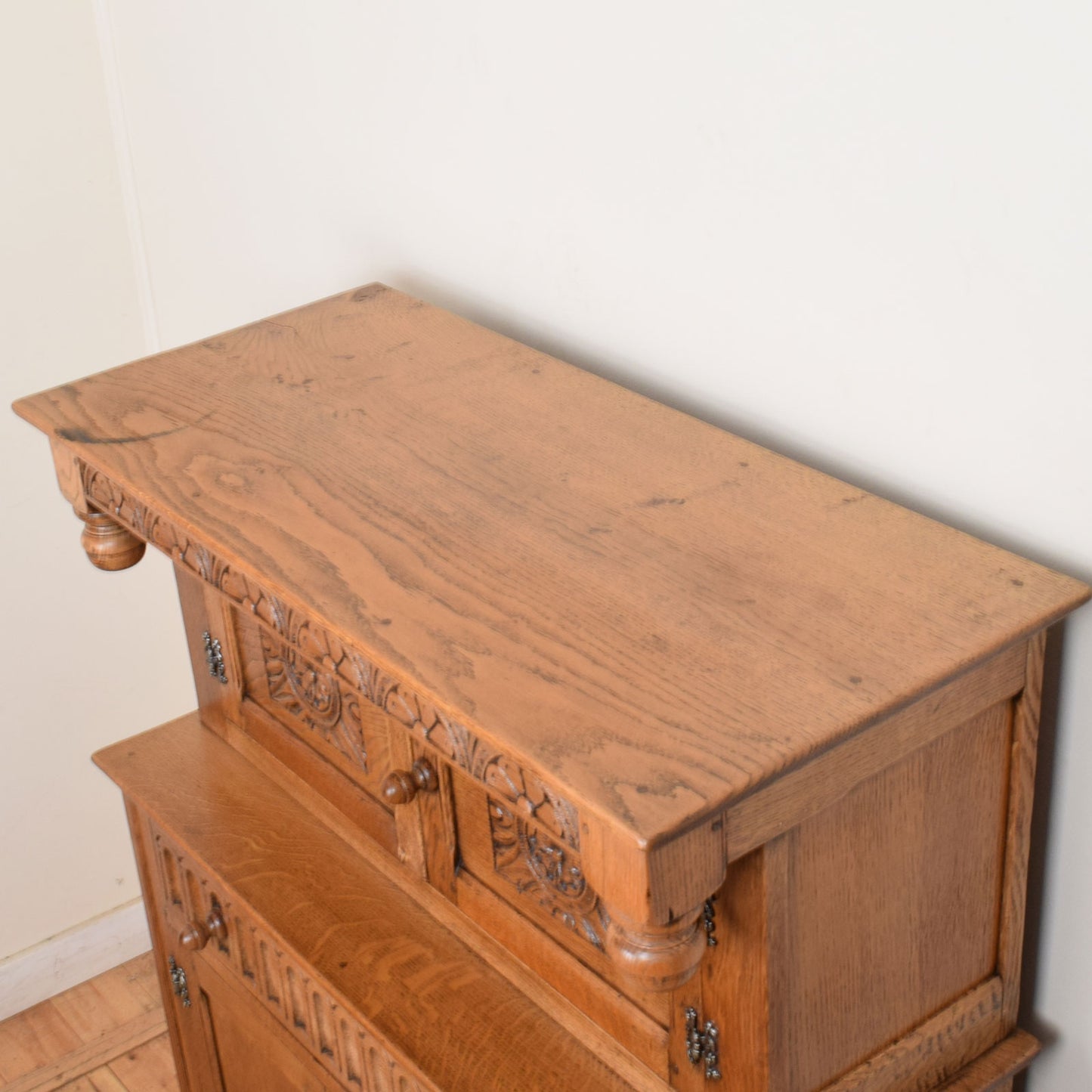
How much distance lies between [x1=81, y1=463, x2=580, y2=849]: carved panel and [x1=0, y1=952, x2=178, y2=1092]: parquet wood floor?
143cm

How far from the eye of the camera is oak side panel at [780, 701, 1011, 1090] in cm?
94

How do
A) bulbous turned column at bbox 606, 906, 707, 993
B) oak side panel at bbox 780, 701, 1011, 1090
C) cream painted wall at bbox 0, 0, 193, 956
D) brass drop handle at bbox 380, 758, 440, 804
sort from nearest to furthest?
bulbous turned column at bbox 606, 906, 707, 993 < oak side panel at bbox 780, 701, 1011, 1090 < brass drop handle at bbox 380, 758, 440, 804 < cream painted wall at bbox 0, 0, 193, 956

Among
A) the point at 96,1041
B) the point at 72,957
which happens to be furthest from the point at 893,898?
the point at 72,957

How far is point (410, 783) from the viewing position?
1180 mm

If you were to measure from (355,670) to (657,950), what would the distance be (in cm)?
29

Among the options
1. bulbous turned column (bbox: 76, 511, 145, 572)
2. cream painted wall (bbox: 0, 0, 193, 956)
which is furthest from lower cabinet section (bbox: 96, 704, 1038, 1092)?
cream painted wall (bbox: 0, 0, 193, 956)

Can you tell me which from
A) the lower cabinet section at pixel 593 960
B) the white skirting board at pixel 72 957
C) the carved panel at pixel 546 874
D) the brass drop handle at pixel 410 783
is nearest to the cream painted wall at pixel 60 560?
the white skirting board at pixel 72 957

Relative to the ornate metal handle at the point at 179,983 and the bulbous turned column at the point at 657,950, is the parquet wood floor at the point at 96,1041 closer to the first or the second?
the ornate metal handle at the point at 179,983

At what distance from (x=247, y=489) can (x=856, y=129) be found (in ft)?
1.83

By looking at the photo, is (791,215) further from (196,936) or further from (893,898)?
(196,936)

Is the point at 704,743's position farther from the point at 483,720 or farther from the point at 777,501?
the point at 777,501

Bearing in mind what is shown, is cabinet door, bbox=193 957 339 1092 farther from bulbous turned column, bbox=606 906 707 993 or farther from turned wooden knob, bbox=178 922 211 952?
bulbous turned column, bbox=606 906 707 993

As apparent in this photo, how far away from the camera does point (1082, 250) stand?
0.92 metres

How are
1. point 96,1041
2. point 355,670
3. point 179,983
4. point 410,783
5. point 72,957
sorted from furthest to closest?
point 72,957 < point 96,1041 < point 179,983 < point 410,783 < point 355,670
